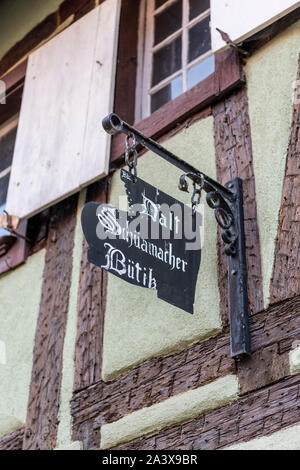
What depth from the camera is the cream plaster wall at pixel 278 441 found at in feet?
10.8

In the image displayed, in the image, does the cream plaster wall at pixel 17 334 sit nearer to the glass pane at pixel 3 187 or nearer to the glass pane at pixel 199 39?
the glass pane at pixel 3 187

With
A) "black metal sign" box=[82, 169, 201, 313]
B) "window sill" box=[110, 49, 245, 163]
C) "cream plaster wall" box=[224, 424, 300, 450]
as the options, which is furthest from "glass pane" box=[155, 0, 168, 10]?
"cream plaster wall" box=[224, 424, 300, 450]

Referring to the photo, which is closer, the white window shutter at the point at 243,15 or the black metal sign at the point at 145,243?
Result: the black metal sign at the point at 145,243

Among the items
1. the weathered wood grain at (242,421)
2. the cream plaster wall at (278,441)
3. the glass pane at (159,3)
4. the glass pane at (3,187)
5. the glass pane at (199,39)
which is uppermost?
the glass pane at (159,3)

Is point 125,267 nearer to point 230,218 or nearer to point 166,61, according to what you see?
point 230,218

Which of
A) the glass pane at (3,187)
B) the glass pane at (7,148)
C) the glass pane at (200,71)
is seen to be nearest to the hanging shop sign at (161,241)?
the glass pane at (200,71)

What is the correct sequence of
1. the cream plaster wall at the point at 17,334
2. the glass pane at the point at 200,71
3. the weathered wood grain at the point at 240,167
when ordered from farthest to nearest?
the glass pane at the point at 200,71
the cream plaster wall at the point at 17,334
the weathered wood grain at the point at 240,167

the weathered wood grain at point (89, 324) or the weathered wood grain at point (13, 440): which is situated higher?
the weathered wood grain at point (89, 324)

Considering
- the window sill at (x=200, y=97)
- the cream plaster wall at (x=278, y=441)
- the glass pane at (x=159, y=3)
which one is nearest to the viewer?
the cream plaster wall at (x=278, y=441)

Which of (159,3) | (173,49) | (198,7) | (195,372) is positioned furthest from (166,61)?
(195,372)

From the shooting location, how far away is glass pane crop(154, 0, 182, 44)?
217 inches

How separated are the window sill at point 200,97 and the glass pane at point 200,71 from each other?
44 centimetres

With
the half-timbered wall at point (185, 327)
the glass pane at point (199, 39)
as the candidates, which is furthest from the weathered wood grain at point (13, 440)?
the glass pane at point (199, 39)
